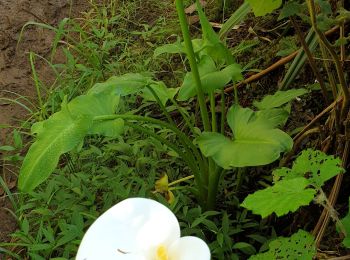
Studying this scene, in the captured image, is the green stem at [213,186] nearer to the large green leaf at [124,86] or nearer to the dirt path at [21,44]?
the large green leaf at [124,86]

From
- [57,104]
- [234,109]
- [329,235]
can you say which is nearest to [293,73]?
[234,109]

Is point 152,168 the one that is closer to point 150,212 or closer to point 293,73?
point 293,73

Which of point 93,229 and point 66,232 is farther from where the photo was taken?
point 66,232

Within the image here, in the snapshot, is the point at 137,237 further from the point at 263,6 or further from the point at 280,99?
the point at 280,99

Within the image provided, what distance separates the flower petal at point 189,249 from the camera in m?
0.99

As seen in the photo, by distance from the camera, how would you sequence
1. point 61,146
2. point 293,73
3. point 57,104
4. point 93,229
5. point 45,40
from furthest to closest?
point 45,40 → point 57,104 → point 293,73 → point 61,146 → point 93,229

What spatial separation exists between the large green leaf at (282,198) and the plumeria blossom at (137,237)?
155 millimetres

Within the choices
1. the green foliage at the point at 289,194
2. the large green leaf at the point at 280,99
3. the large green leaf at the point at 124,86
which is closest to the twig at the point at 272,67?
the large green leaf at the point at 280,99

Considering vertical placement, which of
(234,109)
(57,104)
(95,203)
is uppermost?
(234,109)

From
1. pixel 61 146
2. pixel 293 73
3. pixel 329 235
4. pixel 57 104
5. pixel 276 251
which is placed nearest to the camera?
pixel 276 251

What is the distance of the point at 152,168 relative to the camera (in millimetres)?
1967

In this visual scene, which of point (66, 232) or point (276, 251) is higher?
point (276, 251)

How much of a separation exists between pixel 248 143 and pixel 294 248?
375 mm

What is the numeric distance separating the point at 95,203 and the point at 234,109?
1.82 feet
